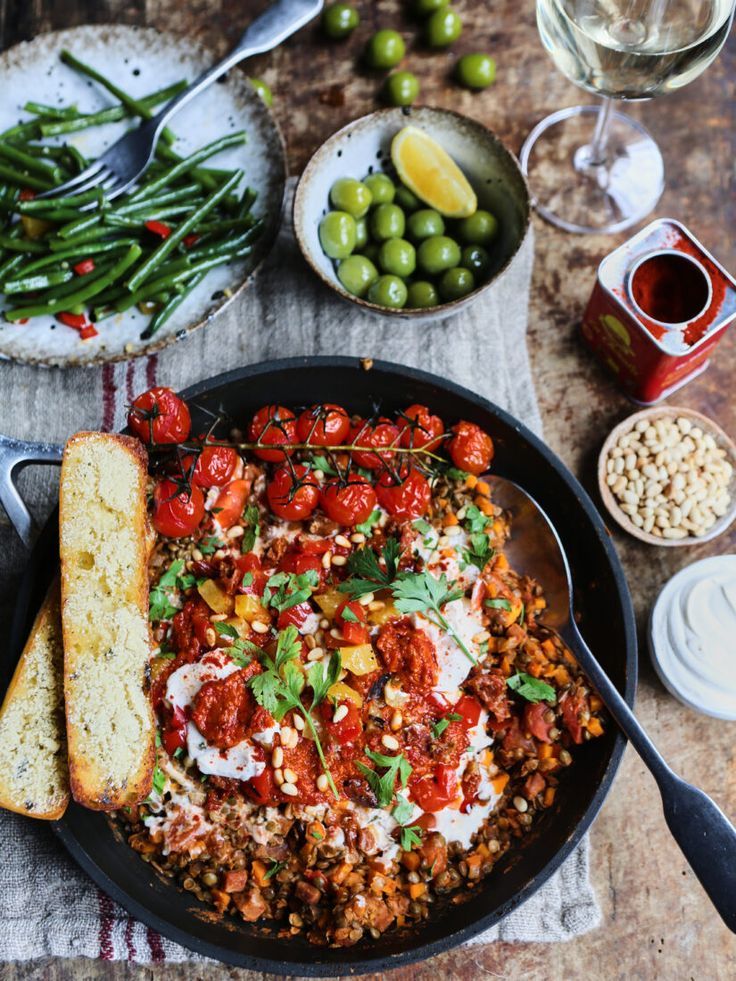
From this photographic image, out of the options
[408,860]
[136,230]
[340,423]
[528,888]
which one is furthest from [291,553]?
[136,230]

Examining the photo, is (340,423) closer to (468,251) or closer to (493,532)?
(493,532)

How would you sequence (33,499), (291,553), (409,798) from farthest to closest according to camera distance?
(33,499) < (291,553) < (409,798)

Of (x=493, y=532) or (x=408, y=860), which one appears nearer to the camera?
(x=408, y=860)

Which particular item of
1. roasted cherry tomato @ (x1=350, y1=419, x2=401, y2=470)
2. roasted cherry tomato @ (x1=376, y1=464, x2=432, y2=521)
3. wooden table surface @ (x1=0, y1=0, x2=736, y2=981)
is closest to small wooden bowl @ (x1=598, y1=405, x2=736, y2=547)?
wooden table surface @ (x1=0, y1=0, x2=736, y2=981)

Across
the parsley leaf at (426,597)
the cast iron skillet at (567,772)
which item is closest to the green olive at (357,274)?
the cast iron skillet at (567,772)

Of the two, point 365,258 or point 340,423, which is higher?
point 365,258

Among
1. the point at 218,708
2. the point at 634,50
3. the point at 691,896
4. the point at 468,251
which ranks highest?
the point at 634,50

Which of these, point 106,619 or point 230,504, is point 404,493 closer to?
point 230,504
